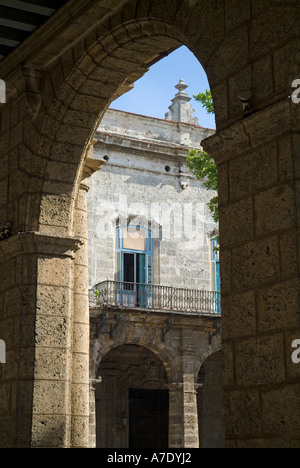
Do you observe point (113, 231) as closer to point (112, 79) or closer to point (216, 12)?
point (112, 79)

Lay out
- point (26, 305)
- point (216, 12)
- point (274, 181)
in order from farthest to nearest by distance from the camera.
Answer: point (26, 305), point (216, 12), point (274, 181)

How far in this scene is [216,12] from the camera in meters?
5.59

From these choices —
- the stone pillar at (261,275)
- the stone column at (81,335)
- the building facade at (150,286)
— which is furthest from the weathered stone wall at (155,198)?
the stone pillar at (261,275)

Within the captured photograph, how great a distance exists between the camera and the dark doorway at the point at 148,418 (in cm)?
2138

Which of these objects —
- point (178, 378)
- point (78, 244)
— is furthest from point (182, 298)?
point (78, 244)

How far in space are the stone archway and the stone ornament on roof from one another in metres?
15.1

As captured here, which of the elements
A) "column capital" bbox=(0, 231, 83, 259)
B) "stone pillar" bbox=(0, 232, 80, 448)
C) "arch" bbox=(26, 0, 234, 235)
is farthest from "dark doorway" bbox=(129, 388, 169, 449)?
"arch" bbox=(26, 0, 234, 235)

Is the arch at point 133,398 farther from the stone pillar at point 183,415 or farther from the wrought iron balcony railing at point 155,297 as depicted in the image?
the wrought iron balcony railing at point 155,297

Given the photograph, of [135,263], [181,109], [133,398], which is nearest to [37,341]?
[135,263]

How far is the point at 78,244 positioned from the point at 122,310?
39.2 ft

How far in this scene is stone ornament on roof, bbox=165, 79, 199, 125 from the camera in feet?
76.5

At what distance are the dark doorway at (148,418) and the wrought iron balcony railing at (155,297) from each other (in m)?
2.70

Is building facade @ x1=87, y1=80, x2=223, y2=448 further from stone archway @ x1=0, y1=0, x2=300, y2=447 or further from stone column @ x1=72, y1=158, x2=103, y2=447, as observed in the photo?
stone archway @ x1=0, y1=0, x2=300, y2=447

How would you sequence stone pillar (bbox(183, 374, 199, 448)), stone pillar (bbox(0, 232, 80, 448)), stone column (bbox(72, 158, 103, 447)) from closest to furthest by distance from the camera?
stone pillar (bbox(0, 232, 80, 448)) → stone column (bbox(72, 158, 103, 447)) → stone pillar (bbox(183, 374, 199, 448))
